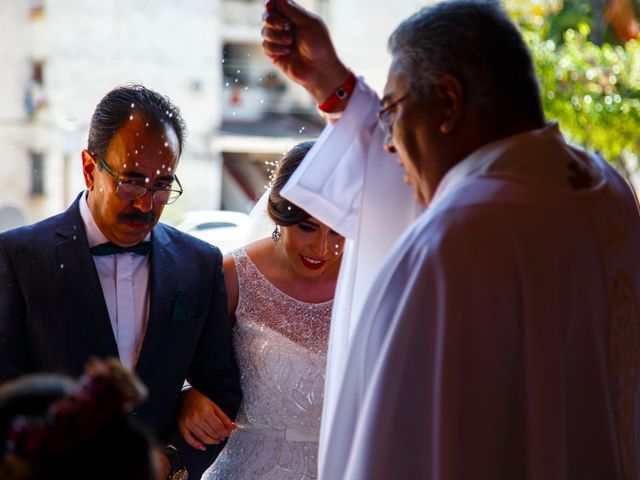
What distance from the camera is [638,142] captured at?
34.6ft

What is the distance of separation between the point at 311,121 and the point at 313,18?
36.3 feet

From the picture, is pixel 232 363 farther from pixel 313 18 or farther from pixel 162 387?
pixel 313 18

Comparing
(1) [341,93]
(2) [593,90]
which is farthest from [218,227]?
(2) [593,90]

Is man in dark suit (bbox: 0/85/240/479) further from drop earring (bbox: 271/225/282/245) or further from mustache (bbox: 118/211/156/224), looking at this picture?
drop earring (bbox: 271/225/282/245)

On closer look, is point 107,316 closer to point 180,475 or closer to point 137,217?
point 137,217

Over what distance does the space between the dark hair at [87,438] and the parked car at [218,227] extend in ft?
12.4

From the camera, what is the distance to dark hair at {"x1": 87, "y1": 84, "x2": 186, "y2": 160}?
9.68 feet

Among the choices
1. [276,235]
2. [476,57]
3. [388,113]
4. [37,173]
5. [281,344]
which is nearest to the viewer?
[476,57]

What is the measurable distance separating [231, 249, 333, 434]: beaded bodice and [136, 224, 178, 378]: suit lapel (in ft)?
1.43

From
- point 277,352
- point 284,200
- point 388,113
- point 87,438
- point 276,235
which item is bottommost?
point 277,352

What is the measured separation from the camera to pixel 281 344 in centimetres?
338

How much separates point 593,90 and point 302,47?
309 inches

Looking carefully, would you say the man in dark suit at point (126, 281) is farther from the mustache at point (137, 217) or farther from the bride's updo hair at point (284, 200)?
the bride's updo hair at point (284, 200)

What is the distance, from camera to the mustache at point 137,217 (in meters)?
2.88
